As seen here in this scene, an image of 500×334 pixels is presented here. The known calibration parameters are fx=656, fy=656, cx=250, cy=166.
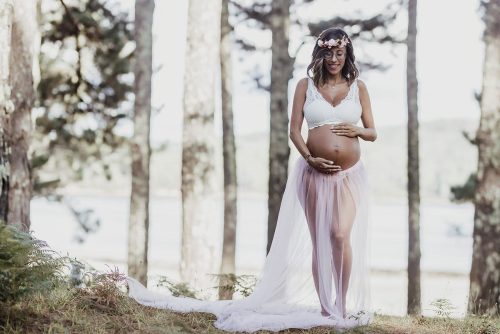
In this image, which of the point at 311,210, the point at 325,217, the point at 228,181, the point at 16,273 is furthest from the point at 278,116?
the point at 16,273

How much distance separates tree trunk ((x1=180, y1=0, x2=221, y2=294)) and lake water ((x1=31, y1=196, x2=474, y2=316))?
19.6 inches

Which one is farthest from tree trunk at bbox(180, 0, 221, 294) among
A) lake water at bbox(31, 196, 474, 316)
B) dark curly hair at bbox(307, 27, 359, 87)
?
dark curly hair at bbox(307, 27, 359, 87)

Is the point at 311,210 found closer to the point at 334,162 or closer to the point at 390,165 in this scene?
the point at 334,162

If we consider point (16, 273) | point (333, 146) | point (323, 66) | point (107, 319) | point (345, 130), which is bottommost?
point (107, 319)

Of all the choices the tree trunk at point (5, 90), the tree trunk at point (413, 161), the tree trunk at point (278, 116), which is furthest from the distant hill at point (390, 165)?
the tree trunk at point (5, 90)

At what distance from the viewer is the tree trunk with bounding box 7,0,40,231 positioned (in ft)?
26.1

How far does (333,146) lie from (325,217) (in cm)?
68

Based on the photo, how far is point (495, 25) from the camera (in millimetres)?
8828

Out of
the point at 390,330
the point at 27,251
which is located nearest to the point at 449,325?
the point at 390,330

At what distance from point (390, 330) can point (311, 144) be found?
182 cm

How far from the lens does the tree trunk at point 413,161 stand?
527 inches

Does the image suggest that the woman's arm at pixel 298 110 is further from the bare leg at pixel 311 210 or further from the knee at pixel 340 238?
the knee at pixel 340 238

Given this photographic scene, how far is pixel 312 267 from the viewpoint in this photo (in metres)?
6.21

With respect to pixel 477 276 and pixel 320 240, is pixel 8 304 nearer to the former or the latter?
pixel 320 240
